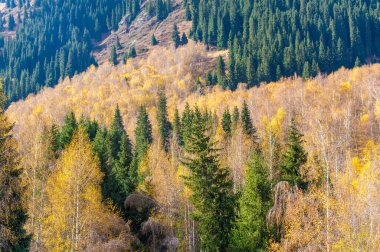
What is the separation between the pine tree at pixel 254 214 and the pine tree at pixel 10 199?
16572 mm

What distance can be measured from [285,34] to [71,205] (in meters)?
134

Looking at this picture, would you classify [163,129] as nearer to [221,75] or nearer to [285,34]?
[221,75]

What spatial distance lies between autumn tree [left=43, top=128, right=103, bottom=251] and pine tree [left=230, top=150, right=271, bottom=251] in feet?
38.5

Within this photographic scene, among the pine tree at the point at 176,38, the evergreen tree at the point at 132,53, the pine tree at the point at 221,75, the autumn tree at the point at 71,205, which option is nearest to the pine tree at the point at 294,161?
the autumn tree at the point at 71,205

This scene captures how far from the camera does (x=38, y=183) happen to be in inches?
1196

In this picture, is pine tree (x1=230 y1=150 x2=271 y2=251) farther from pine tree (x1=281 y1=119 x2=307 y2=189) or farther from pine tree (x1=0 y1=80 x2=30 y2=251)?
pine tree (x1=0 y1=80 x2=30 y2=251)

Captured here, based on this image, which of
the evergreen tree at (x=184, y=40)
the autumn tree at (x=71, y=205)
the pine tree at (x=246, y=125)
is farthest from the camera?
the evergreen tree at (x=184, y=40)

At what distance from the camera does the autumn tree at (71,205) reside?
97.9 ft

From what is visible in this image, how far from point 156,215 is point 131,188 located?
4051mm

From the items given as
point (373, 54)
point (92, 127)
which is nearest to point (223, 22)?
point (373, 54)

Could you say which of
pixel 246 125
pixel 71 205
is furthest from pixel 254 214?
pixel 246 125

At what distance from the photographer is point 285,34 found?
149375 mm

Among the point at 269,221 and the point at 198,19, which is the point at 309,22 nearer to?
the point at 198,19

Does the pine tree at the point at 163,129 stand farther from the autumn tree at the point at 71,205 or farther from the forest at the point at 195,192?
the autumn tree at the point at 71,205
